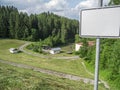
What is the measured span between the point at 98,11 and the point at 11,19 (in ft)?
286

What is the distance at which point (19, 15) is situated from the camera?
3578 inches

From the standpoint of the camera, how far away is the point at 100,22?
322 cm

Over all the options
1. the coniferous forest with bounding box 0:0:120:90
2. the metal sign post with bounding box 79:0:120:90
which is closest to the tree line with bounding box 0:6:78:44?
the coniferous forest with bounding box 0:0:120:90

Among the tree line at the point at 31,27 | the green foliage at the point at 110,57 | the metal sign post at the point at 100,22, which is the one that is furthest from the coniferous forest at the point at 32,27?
the metal sign post at the point at 100,22

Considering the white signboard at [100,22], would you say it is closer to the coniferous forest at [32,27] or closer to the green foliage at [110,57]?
the green foliage at [110,57]

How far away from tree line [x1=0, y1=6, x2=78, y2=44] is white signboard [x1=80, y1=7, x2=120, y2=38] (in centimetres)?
8425

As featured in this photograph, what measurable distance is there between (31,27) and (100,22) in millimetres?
89210

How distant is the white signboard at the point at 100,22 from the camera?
3.07m

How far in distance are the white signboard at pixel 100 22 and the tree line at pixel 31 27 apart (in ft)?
276

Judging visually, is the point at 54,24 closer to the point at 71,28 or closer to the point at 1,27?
the point at 71,28

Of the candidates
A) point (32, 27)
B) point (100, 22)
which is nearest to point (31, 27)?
point (32, 27)

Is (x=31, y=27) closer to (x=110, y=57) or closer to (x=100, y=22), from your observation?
(x=110, y=57)

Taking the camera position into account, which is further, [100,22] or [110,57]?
[110,57]

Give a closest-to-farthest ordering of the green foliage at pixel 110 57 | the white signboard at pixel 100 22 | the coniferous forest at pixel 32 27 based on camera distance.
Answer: the white signboard at pixel 100 22
the green foliage at pixel 110 57
the coniferous forest at pixel 32 27
